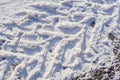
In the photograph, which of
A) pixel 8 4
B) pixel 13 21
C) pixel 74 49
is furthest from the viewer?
pixel 8 4

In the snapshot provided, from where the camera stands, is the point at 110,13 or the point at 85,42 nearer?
the point at 85,42

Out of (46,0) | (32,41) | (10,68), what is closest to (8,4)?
(46,0)

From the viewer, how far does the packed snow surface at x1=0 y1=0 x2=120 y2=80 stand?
4.45m

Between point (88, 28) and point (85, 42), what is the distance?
31 centimetres

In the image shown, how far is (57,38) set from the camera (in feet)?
15.8

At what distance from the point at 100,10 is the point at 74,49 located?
1010 millimetres

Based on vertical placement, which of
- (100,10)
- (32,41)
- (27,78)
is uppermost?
(100,10)

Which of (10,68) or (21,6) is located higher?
(21,6)

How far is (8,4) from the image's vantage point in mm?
5438

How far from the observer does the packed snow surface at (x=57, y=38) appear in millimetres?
4445

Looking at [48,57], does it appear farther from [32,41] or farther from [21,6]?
[21,6]

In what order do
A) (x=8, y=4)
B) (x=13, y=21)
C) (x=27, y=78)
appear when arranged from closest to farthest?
(x=27, y=78) → (x=13, y=21) → (x=8, y=4)

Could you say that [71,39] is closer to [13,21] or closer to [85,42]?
[85,42]

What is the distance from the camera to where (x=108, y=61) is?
14.8 feet
